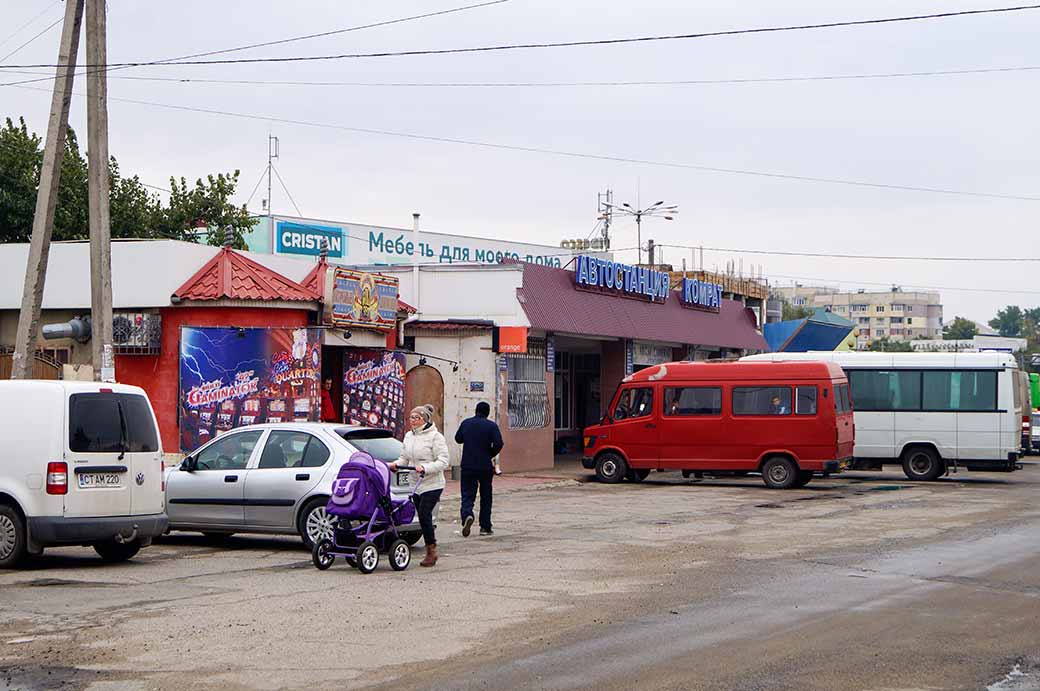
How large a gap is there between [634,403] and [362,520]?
52.9 ft

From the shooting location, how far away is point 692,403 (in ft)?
94.4

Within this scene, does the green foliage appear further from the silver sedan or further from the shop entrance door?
the silver sedan

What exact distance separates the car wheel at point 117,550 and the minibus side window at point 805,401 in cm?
1643

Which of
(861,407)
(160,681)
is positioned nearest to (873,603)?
(160,681)

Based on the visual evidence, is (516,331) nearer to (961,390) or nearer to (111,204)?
(961,390)

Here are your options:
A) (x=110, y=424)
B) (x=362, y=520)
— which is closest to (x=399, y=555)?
(x=362, y=520)

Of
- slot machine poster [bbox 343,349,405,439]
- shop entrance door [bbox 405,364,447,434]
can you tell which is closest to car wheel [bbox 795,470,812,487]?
shop entrance door [bbox 405,364,447,434]

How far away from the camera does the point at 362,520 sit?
13.9 metres

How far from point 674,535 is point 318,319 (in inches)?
438

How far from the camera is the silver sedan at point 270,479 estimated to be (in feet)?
50.8

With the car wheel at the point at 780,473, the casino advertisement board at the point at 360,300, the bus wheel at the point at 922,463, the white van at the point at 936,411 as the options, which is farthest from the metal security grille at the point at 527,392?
the bus wheel at the point at 922,463

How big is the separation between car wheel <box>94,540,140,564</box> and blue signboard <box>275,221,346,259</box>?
41471 mm

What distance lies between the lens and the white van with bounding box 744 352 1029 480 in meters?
30.3

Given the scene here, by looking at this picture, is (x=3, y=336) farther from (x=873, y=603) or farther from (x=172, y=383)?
(x=873, y=603)
